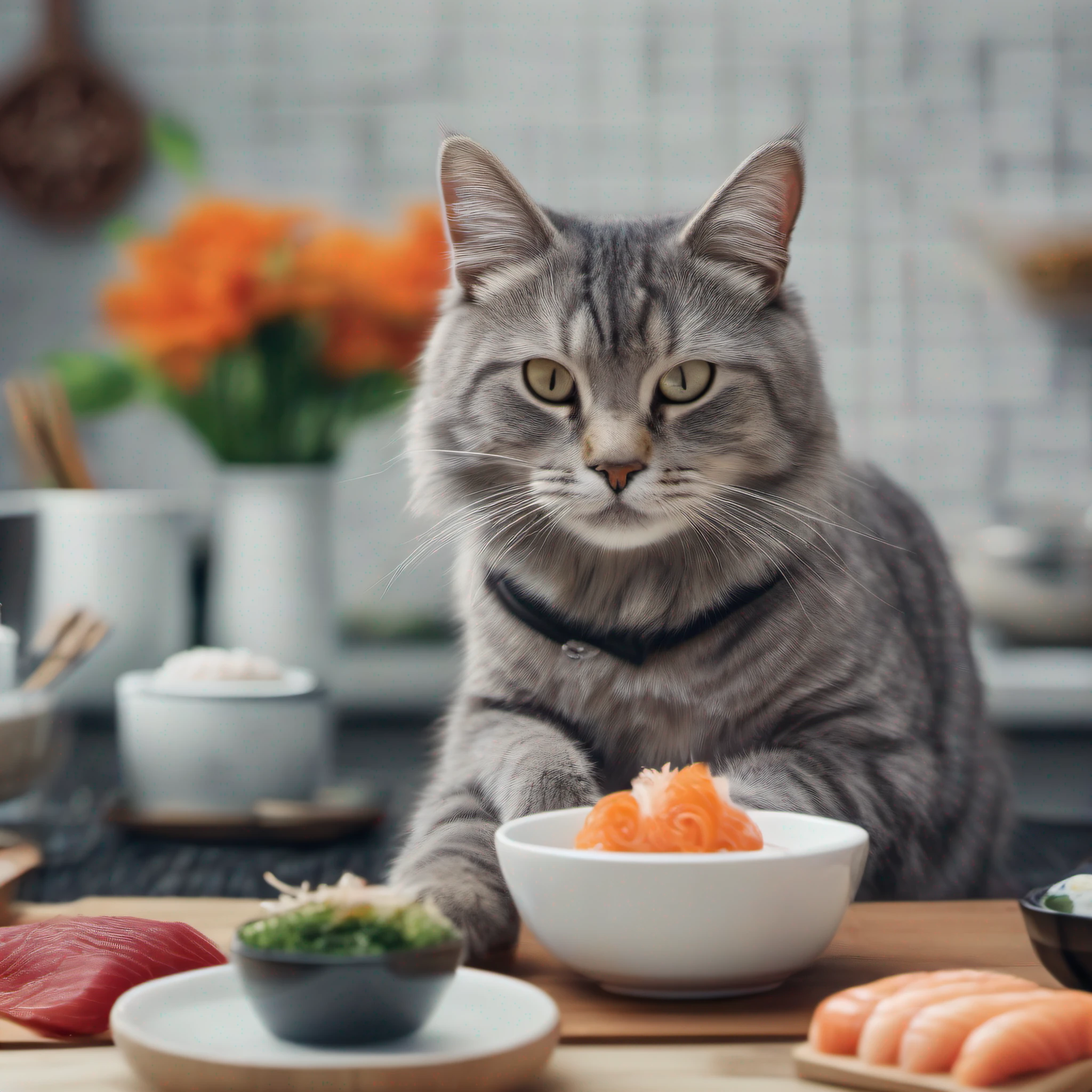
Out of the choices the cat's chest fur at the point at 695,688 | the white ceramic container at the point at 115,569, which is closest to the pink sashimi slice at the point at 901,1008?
the cat's chest fur at the point at 695,688

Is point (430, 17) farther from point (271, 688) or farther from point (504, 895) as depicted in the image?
point (504, 895)

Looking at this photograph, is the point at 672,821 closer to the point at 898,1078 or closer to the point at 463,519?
the point at 898,1078

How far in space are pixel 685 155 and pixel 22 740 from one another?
2753 millimetres

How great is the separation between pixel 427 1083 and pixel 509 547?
0.68 m

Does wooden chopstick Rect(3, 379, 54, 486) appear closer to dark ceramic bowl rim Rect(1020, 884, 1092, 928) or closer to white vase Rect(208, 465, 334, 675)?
white vase Rect(208, 465, 334, 675)

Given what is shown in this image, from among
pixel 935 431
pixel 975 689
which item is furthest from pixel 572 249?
pixel 935 431

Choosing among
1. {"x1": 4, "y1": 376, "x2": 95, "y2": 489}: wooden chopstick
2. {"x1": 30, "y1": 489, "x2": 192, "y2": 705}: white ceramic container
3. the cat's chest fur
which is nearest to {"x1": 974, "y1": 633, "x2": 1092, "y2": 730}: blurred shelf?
{"x1": 30, "y1": 489, "x2": 192, "y2": 705}: white ceramic container

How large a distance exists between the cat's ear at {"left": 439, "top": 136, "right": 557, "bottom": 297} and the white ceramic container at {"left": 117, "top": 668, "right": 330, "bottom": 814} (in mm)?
1056

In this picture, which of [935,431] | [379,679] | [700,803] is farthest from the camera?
[935,431]

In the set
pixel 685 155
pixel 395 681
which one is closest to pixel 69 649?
pixel 395 681

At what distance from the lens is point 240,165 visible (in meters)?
3.61

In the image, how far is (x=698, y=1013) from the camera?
835mm

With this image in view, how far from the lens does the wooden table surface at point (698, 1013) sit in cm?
73

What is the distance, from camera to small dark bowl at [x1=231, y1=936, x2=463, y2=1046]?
676 millimetres
